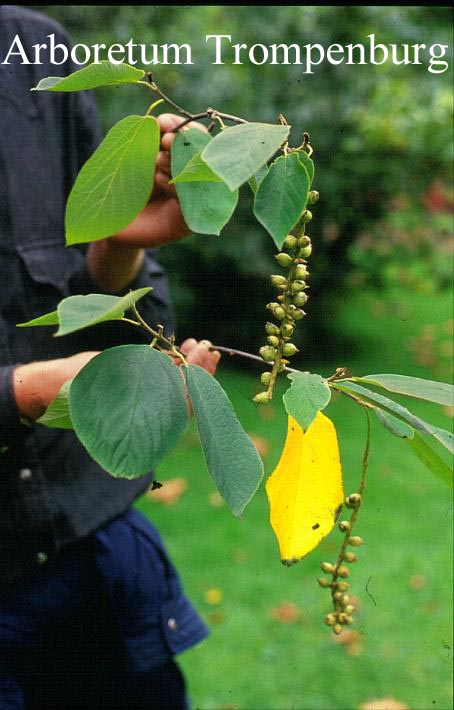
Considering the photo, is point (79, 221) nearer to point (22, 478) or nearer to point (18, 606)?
point (22, 478)

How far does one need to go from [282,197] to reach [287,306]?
11 centimetres

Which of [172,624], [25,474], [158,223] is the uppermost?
[158,223]

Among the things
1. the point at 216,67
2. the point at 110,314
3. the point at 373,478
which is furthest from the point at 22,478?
the point at 216,67

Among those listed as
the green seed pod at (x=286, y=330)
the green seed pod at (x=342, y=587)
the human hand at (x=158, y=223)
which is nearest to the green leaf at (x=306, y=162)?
the green seed pod at (x=286, y=330)

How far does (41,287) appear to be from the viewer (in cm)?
141

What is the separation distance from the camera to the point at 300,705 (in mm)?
2307

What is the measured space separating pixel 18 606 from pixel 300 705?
1209mm

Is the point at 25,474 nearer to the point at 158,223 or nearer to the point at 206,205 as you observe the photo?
the point at 158,223

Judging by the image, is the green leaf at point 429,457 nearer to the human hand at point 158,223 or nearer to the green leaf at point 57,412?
the green leaf at point 57,412

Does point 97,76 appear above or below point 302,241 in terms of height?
above

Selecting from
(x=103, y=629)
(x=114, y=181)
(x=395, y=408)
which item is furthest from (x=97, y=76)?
(x=103, y=629)

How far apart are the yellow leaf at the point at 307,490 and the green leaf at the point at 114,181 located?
219mm

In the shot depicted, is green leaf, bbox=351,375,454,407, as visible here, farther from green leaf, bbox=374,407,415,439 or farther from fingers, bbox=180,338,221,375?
fingers, bbox=180,338,221,375

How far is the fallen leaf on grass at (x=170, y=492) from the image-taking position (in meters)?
3.56
